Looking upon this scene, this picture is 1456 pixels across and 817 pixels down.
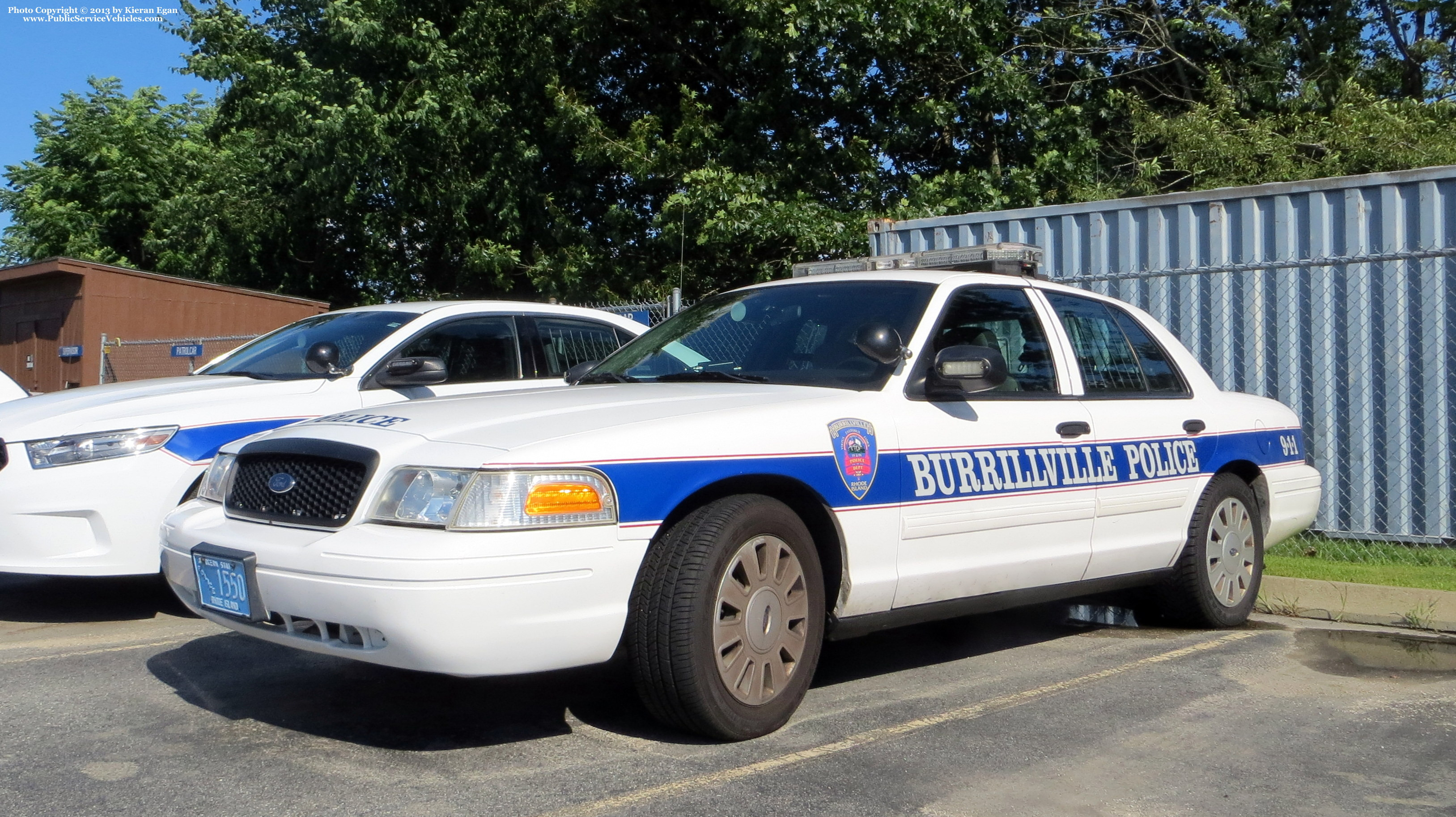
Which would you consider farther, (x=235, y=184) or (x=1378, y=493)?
(x=235, y=184)

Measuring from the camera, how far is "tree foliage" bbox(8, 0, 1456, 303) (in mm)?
15250

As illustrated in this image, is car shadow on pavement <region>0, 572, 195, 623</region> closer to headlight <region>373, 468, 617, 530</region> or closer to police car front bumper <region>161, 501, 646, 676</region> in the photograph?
police car front bumper <region>161, 501, 646, 676</region>

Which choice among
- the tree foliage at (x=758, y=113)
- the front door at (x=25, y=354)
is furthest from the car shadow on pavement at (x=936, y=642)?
the front door at (x=25, y=354)

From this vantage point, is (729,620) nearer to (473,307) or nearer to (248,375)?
(473,307)

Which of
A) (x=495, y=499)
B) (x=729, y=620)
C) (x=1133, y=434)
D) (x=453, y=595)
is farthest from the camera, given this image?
(x=1133, y=434)

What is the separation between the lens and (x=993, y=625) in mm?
6461

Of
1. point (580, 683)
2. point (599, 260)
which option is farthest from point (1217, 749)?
point (599, 260)

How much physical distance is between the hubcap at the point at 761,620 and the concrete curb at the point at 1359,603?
3670 millimetres

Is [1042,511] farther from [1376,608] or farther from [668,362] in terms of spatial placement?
[1376,608]

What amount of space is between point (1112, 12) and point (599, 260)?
25.0 ft

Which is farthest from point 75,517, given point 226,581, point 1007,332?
point 1007,332

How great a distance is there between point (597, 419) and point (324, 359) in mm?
2876

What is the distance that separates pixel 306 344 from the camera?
716cm

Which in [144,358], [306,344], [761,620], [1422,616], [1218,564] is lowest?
[1422,616]
